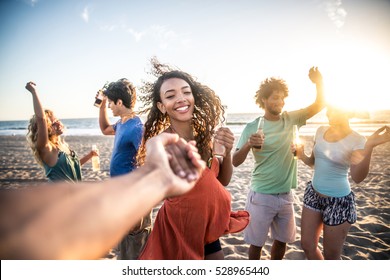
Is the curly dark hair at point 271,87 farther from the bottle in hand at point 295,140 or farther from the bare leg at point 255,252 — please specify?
the bare leg at point 255,252

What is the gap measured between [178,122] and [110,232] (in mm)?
1238

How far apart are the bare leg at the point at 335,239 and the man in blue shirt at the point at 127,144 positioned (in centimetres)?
181

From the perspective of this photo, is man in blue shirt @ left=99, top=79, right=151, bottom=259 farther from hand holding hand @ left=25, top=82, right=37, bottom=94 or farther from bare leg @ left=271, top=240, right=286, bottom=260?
bare leg @ left=271, top=240, right=286, bottom=260

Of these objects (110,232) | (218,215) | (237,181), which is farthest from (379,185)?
(110,232)

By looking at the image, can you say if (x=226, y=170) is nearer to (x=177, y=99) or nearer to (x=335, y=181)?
(x=177, y=99)

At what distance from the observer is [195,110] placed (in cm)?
214

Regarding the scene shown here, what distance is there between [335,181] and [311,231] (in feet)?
1.79

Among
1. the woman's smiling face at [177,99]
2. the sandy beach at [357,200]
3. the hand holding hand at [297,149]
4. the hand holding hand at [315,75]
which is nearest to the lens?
the woman's smiling face at [177,99]

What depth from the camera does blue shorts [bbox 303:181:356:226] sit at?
6.81 feet

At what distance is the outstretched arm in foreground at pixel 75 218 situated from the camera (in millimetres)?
616

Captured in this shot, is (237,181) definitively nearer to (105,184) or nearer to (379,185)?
(379,185)

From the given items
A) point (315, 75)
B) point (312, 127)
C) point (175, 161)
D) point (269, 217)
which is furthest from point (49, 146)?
point (312, 127)

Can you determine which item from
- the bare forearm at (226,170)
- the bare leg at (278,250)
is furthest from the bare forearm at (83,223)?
the bare leg at (278,250)

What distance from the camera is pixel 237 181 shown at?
20.6 feet
